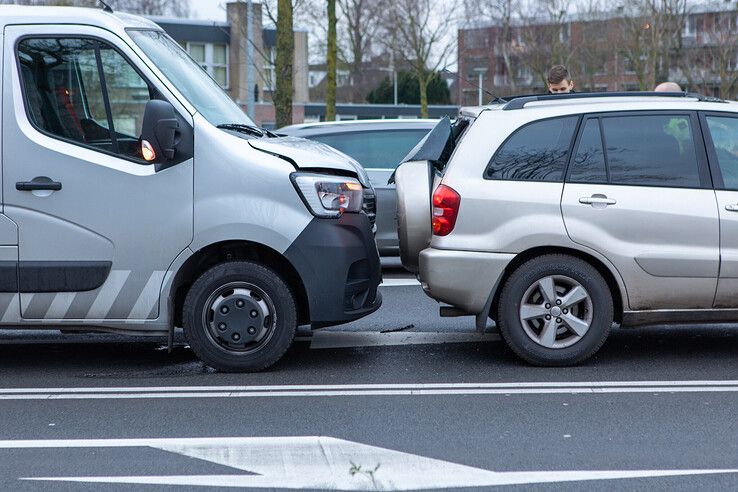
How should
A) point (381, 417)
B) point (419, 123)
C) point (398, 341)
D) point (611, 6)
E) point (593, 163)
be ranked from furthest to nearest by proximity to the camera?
point (611, 6), point (419, 123), point (398, 341), point (593, 163), point (381, 417)

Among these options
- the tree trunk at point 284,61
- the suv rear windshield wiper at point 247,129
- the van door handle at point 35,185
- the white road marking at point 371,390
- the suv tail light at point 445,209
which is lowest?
the white road marking at point 371,390

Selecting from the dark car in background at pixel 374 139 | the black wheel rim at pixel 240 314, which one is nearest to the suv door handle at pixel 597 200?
the black wheel rim at pixel 240 314

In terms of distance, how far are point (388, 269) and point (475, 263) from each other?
18.5 feet

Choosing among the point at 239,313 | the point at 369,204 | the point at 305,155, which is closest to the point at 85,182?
the point at 239,313

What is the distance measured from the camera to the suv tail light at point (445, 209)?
712 cm

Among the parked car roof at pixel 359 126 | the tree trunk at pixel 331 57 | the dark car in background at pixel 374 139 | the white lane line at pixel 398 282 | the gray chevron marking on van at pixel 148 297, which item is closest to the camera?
the gray chevron marking on van at pixel 148 297

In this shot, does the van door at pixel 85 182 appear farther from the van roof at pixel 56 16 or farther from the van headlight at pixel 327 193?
the van headlight at pixel 327 193

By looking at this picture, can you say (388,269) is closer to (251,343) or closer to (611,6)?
(251,343)

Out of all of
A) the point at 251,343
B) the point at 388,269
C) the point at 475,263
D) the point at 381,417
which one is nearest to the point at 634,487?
the point at 381,417

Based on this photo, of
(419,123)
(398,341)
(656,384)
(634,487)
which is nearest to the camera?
(634,487)

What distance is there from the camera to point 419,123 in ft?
41.1

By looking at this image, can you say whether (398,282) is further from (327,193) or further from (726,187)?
(726,187)

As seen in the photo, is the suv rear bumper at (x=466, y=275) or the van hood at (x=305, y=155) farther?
the suv rear bumper at (x=466, y=275)

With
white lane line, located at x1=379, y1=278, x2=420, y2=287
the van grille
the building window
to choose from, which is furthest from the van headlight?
the building window
